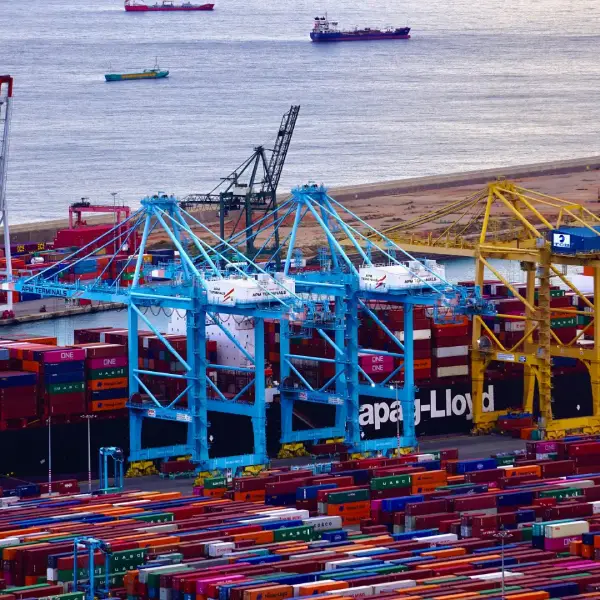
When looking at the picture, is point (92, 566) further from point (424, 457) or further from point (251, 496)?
point (424, 457)

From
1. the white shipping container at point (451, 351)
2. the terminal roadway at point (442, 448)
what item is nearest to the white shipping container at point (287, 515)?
the terminal roadway at point (442, 448)

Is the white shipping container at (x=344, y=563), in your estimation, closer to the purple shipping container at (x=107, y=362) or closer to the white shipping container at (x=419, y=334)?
the purple shipping container at (x=107, y=362)

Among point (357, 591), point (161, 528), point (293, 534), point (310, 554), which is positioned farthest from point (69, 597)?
point (293, 534)

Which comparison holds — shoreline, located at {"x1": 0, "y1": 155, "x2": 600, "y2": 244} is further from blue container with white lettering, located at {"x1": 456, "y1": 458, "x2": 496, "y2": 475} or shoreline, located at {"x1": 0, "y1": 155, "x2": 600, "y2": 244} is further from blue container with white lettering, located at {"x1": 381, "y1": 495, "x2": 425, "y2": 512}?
blue container with white lettering, located at {"x1": 381, "y1": 495, "x2": 425, "y2": 512}

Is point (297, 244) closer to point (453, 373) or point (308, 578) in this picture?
point (453, 373)

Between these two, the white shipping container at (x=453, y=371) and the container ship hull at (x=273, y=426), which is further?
the white shipping container at (x=453, y=371)

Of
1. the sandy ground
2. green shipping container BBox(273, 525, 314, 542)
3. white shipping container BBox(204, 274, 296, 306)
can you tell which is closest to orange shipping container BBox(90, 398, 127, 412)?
white shipping container BBox(204, 274, 296, 306)

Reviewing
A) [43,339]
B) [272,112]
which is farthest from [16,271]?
[272,112]
